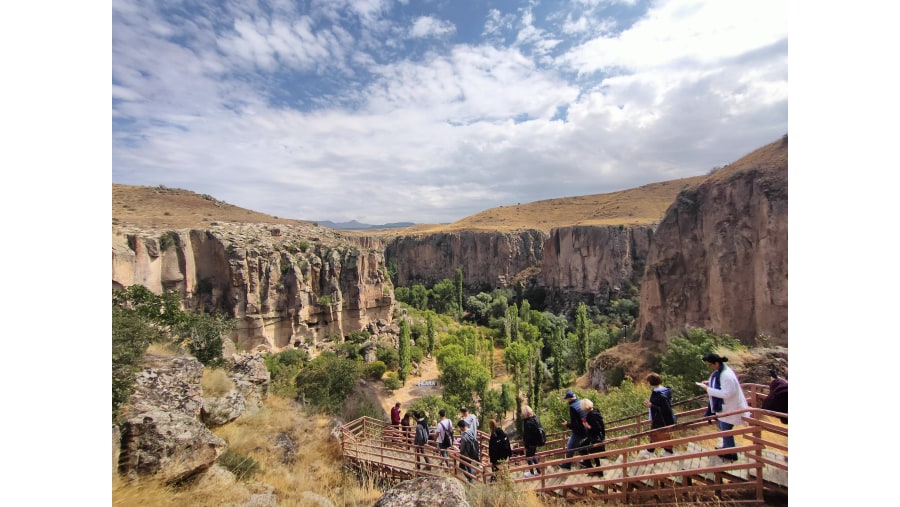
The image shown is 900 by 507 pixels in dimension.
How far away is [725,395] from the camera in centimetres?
507

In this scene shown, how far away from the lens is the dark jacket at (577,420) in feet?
20.7

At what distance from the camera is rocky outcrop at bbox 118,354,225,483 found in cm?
555

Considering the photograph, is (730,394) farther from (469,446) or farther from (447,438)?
(447,438)

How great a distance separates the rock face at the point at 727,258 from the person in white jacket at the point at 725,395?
16371 mm

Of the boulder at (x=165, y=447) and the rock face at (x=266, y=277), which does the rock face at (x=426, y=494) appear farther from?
the rock face at (x=266, y=277)

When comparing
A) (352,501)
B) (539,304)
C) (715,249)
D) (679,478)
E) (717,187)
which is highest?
(717,187)

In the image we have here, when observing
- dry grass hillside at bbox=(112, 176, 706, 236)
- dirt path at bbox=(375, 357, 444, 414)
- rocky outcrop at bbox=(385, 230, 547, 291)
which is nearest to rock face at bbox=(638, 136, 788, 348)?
dry grass hillside at bbox=(112, 176, 706, 236)

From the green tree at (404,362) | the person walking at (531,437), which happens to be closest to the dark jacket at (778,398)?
the person walking at (531,437)

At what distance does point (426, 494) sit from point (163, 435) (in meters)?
4.58

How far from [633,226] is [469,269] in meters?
36.2

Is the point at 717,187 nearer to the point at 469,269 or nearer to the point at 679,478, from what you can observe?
the point at 679,478

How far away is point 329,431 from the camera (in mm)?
11336

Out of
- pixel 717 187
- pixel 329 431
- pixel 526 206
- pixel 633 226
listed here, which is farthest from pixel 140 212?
pixel 526 206

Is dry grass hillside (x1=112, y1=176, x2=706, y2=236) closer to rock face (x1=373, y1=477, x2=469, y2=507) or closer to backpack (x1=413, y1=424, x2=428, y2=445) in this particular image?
backpack (x1=413, y1=424, x2=428, y2=445)
